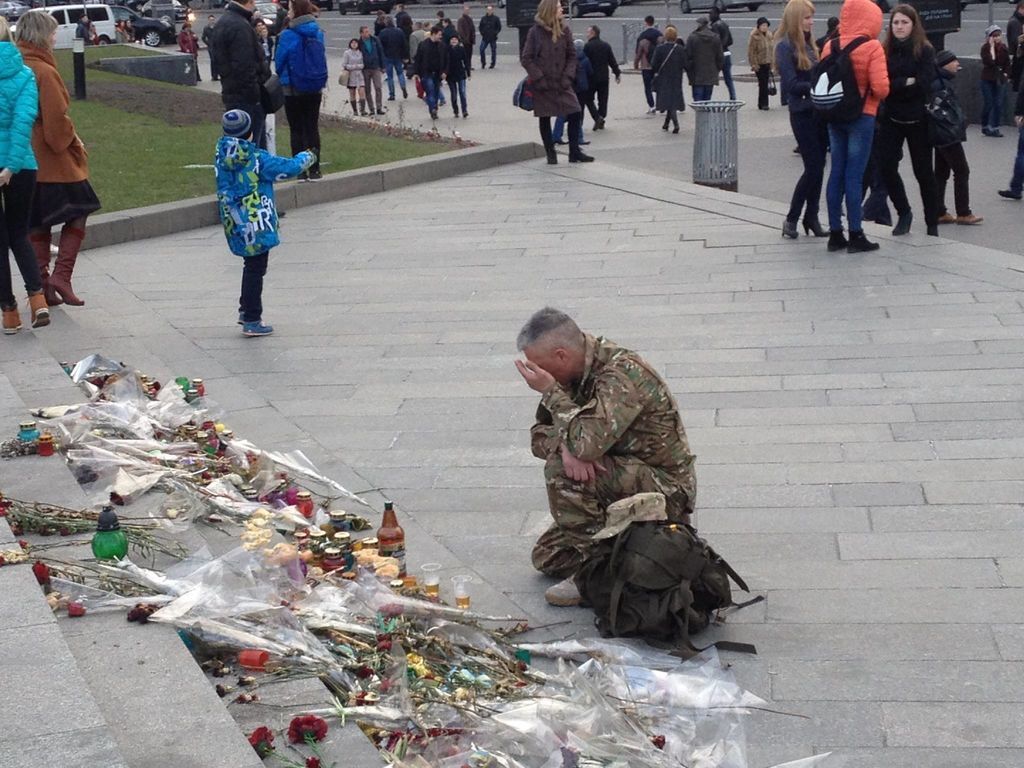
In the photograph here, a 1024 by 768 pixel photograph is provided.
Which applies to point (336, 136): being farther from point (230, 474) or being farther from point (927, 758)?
point (927, 758)

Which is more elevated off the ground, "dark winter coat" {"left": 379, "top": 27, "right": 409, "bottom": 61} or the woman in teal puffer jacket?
the woman in teal puffer jacket

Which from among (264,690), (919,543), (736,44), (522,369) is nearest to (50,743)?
(264,690)

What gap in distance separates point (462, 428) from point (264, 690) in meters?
3.10

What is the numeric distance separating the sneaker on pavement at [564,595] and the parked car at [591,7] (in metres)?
39.7

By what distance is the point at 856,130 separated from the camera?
10.1 m

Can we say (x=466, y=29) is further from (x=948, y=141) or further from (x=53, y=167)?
(x=53, y=167)

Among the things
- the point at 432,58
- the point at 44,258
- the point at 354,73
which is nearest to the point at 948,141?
the point at 44,258

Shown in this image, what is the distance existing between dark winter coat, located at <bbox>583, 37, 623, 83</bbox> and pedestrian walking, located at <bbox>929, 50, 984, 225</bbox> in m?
7.72

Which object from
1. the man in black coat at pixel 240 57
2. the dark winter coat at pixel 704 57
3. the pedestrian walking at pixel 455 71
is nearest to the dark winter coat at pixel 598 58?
the dark winter coat at pixel 704 57

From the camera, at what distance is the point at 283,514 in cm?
559

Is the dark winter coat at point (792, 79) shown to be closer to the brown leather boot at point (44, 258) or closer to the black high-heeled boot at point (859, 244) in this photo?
the black high-heeled boot at point (859, 244)

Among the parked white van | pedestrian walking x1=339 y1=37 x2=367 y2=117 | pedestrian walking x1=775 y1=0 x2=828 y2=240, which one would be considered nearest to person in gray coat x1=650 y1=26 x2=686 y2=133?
pedestrian walking x1=339 y1=37 x2=367 y2=117

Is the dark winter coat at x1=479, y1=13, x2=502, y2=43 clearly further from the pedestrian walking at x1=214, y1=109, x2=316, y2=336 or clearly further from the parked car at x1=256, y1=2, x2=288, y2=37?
the pedestrian walking at x1=214, y1=109, x2=316, y2=336

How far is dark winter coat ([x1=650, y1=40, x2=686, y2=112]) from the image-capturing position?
1931 centimetres
